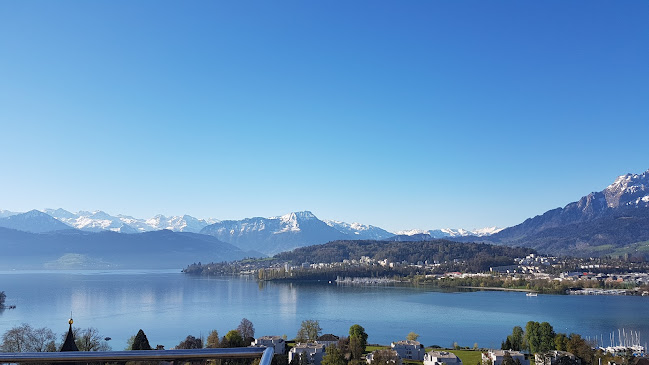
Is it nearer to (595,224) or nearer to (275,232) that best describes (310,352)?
(595,224)

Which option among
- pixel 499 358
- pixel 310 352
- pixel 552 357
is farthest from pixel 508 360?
pixel 310 352

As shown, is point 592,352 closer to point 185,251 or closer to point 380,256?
point 380,256

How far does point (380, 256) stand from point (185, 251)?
211 feet

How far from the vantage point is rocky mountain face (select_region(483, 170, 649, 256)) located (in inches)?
3632

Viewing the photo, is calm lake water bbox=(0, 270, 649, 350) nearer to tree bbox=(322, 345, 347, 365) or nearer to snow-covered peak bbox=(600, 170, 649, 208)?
tree bbox=(322, 345, 347, 365)

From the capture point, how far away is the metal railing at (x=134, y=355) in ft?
3.43

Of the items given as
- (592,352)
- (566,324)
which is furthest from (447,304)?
(592,352)

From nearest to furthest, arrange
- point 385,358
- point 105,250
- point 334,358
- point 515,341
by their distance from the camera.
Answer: point 385,358, point 334,358, point 515,341, point 105,250

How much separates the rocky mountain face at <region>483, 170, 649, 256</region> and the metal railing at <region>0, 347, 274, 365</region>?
89.7m

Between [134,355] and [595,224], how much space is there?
120 metres

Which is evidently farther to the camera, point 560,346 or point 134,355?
point 560,346

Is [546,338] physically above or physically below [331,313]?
above

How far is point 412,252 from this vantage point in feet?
226

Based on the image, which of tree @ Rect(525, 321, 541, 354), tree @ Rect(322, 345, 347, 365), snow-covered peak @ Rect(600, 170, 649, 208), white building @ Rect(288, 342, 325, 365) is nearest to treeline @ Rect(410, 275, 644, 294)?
tree @ Rect(525, 321, 541, 354)
